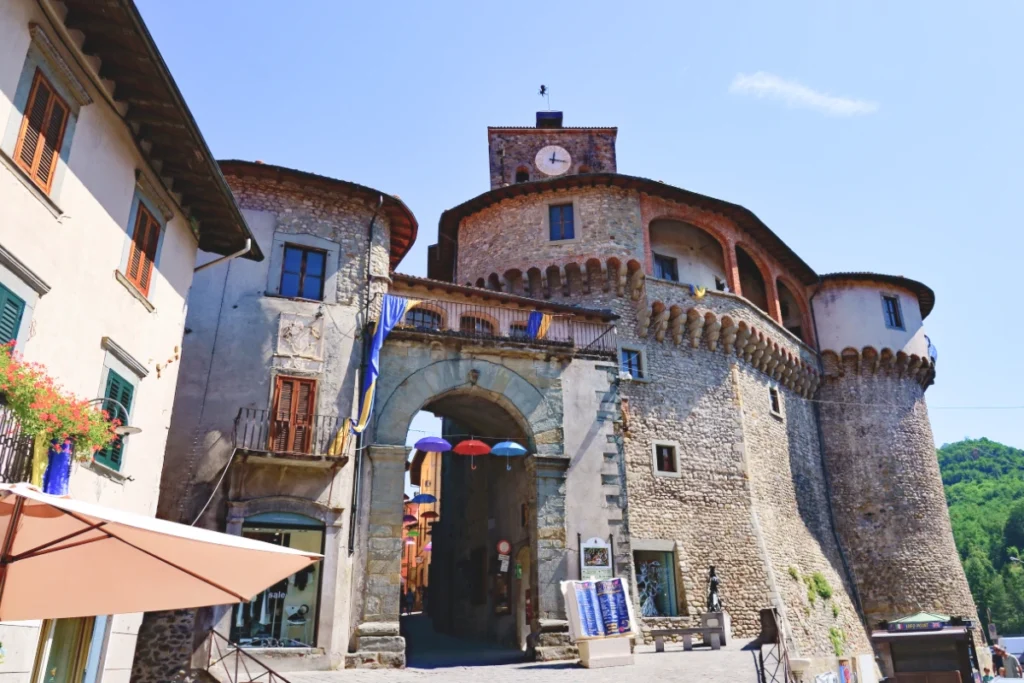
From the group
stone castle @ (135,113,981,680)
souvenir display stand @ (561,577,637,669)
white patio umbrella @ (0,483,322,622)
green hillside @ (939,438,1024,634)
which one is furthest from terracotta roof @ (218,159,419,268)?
green hillside @ (939,438,1024,634)

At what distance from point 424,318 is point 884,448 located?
22361 millimetres

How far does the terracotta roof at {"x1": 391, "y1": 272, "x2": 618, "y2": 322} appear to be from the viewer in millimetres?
20686

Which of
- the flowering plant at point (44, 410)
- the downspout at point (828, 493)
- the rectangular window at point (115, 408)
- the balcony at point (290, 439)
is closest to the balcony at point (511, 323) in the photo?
the balcony at point (290, 439)

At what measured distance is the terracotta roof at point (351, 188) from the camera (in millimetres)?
18250

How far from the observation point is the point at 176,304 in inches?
512

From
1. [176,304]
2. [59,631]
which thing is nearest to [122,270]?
[176,304]

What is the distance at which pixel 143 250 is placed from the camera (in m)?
11.6

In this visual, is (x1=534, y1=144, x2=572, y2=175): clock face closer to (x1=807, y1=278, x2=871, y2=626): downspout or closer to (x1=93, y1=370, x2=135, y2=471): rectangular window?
(x1=807, y1=278, x2=871, y2=626): downspout

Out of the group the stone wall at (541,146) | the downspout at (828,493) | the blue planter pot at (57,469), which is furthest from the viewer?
the stone wall at (541,146)

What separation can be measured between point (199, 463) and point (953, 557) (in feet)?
102

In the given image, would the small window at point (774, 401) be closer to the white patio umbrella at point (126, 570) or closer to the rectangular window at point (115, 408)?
the rectangular window at point (115, 408)

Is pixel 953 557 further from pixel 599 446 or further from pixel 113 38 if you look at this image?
pixel 113 38

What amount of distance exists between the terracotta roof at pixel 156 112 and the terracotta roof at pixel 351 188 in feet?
14.8

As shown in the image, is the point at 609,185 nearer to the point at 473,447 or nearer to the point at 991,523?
the point at 473,447
